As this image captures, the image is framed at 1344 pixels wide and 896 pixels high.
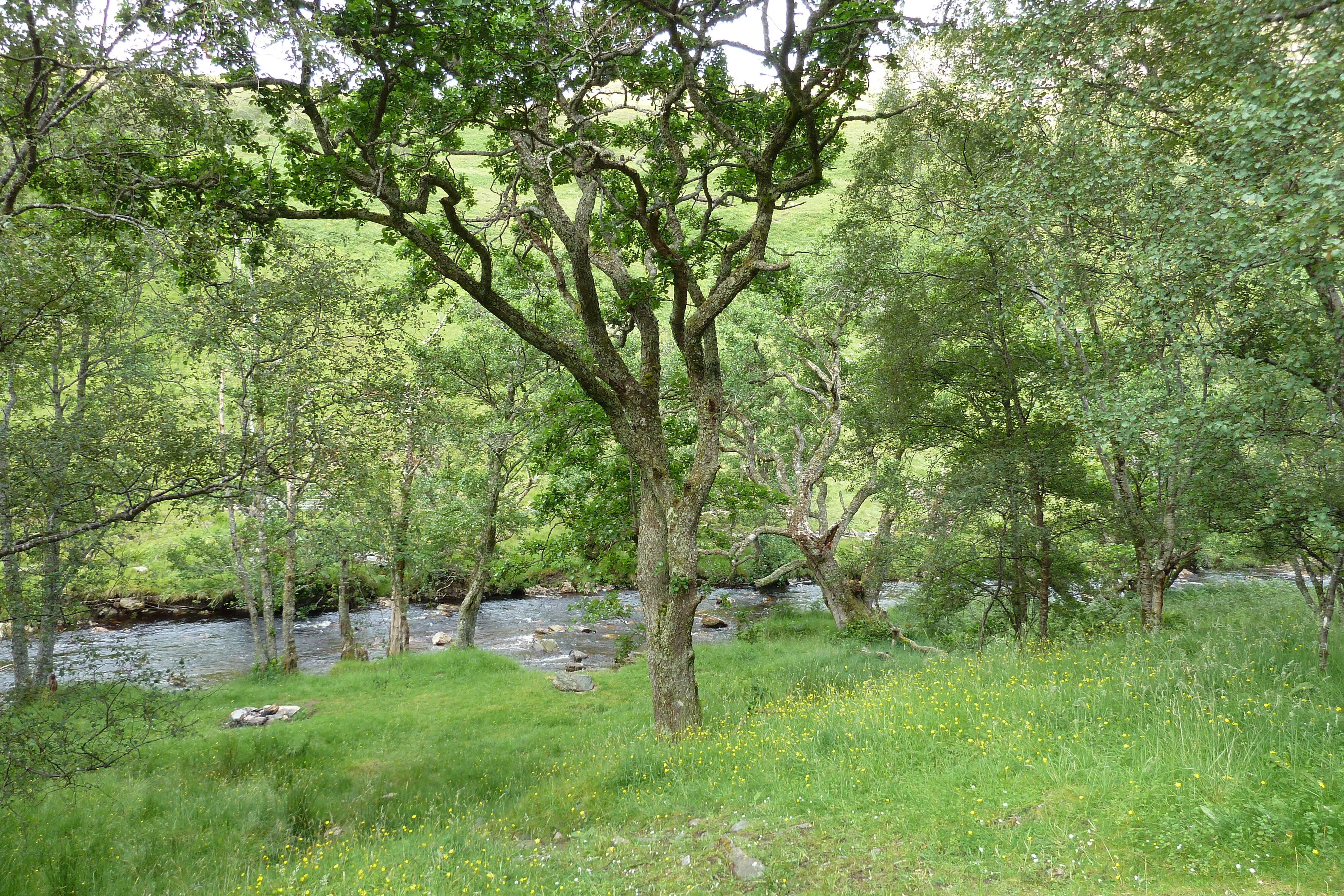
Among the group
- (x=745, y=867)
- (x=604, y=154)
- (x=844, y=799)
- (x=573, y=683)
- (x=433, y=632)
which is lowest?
(x=433, y=632)

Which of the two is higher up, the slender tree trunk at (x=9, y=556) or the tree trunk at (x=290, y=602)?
the slender tree trunk at (x=9, y=556)

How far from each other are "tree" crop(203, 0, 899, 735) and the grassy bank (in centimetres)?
278

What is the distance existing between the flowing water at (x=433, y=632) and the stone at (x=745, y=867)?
9.97 meters

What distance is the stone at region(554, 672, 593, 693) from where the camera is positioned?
18.6m

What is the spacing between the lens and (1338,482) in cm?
800

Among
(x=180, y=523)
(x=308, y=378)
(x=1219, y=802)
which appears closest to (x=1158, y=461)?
(x=1219, y=802)

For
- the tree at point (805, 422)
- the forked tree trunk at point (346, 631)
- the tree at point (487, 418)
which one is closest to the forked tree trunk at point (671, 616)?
the tree at point (805, 422)

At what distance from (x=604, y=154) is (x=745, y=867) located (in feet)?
27.9

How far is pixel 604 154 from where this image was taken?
8.41 m

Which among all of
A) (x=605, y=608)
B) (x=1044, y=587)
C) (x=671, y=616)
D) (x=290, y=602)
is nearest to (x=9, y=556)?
(x=605, y=608)

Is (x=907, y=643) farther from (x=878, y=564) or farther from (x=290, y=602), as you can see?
(x=290, y=602)

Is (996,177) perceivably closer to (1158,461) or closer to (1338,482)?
(1158,461)

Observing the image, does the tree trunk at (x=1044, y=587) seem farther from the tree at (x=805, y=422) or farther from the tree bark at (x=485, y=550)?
the tree bark at (x=485, y=550)

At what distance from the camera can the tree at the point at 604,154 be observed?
8.07 metres
